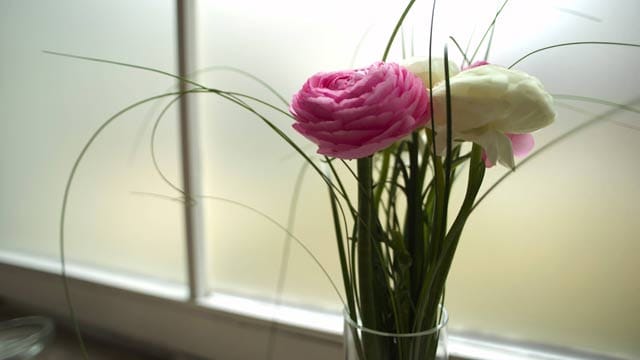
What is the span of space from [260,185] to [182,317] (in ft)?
0.74

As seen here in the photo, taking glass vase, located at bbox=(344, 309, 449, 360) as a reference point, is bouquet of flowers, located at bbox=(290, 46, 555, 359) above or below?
above

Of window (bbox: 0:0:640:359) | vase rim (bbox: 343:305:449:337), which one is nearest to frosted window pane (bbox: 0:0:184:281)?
window (bbox: 0:0:640:359)

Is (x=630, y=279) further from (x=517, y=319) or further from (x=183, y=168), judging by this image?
(x=183, y=168)

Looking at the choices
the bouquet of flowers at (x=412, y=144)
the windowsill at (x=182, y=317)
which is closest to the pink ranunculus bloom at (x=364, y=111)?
the bouquet of flowers at (x=412, y=144)

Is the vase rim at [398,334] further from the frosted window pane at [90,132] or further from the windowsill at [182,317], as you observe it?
the frosted window pane at [90,132]

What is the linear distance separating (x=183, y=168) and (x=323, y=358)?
306 millimetres

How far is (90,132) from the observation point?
806mm

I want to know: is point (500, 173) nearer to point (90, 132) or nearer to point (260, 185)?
point (260, 185)

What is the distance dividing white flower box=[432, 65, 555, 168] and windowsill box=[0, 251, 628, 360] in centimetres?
35

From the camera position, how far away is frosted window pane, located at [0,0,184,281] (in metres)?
0.76

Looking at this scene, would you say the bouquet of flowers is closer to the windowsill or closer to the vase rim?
the vase rim

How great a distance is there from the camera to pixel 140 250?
0.83m

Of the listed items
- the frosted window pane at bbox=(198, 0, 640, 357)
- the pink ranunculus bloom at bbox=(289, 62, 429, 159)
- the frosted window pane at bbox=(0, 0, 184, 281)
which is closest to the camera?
the pink ranunculus bloom at bbox=(289, 62, 429, 159)

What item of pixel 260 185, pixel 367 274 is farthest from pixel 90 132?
pixel 367 274
